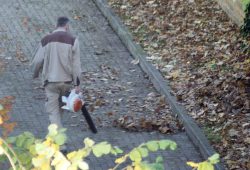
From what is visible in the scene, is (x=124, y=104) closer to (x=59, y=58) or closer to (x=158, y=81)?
(x=158, y=81)

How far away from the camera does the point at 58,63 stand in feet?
31.9

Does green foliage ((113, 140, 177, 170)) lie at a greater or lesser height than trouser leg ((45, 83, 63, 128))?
greater

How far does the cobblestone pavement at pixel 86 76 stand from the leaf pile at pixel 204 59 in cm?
44

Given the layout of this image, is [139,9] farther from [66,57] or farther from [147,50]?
[66,57]

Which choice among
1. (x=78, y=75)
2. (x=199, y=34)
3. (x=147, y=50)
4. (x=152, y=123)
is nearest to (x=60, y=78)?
(x=78, y=75)

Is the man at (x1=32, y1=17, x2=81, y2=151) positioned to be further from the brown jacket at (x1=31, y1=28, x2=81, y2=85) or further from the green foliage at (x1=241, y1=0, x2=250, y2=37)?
the green foliage at (x1=241, y1=0, x2=250, y2=37)

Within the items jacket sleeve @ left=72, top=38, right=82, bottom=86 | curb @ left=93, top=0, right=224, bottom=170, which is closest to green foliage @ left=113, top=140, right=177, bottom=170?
jacket sleeve @ left=72, top=38, right=82, bottom=86

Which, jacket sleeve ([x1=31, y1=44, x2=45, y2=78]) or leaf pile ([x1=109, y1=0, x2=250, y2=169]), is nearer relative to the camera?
jacket sleeve ([x1=31, y1=44, x2=45, y2=78])

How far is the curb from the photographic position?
10.4m

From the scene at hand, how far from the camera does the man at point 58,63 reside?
966 centimetres

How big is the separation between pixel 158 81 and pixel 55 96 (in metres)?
2.82

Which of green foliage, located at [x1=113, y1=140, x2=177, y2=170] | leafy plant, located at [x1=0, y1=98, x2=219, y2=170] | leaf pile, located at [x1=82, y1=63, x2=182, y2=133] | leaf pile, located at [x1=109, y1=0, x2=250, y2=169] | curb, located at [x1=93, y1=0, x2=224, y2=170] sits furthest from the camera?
leaf pile, located at [x1=82, y1=63, x2=182, y2=133]

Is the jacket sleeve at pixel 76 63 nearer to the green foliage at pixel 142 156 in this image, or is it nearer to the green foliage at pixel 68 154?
the green foliage at pixel 68 154

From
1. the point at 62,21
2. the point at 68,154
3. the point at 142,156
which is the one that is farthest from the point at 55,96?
the point at 68,154
